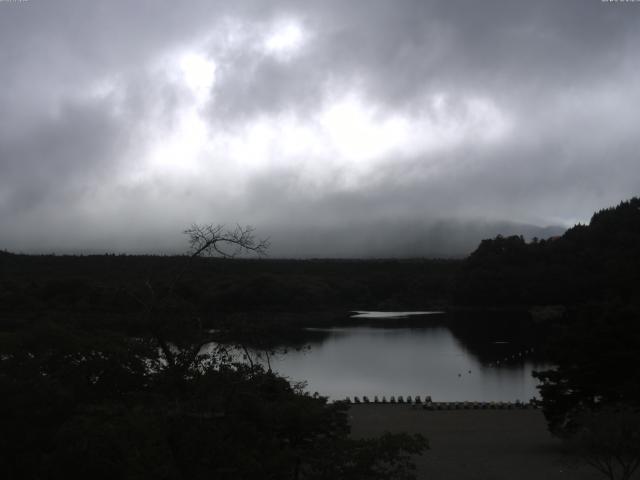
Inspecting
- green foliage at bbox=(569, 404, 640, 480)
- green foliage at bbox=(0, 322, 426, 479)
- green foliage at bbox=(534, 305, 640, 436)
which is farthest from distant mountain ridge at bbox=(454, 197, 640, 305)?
green foliage at bbox=(0, 322, 426, 479)

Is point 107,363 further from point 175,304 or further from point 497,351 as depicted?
point 497,351

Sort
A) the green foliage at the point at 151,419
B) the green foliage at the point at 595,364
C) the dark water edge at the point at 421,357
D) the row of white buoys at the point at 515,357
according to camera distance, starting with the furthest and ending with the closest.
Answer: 1. the row of white buoys at the point at 515,357
2. the dark water edge at the point at 421,357
3. the green foliage at the point at 595,364
4. the green foliage at the point at 151,419

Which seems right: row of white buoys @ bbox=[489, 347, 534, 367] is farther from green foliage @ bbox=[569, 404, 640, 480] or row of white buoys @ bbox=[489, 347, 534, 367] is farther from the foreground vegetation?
green foliage @ bbox=[569, 404, 640, 480]

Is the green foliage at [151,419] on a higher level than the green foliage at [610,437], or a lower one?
higher

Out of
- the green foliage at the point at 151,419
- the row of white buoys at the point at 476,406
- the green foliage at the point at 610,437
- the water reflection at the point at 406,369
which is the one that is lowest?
the water reflection at the point at 406,369

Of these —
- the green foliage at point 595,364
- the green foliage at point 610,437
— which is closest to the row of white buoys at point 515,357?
the green foliage at point 595,364

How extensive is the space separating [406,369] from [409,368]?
0.37 m

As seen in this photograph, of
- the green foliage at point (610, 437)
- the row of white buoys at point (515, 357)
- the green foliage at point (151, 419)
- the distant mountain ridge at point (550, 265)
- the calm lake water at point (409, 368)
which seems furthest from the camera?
the distant mountain ridge at point (550, 265)

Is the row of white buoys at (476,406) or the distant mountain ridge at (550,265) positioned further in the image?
the distant mountain ridge at (550,265)

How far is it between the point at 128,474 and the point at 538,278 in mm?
66411

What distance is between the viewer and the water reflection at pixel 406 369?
29922 millimetres

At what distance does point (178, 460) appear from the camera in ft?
21.7

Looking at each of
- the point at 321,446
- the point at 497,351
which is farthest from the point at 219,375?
the point at 497,351

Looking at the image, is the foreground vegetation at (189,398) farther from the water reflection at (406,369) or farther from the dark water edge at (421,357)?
the water reflection at (406,369)
